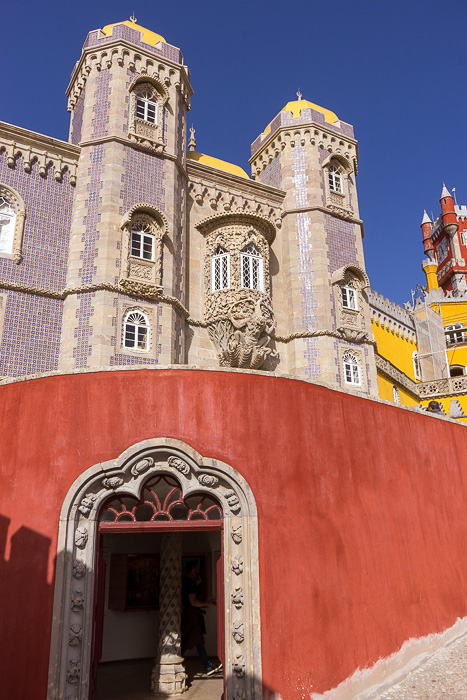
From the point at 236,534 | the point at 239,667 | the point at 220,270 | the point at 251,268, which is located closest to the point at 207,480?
the point at 236,534

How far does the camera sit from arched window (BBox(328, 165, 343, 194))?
20.6 metres

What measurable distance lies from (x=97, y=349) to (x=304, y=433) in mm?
7775

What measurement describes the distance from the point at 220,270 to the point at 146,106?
5.43 meters

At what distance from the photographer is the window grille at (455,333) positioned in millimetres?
34250

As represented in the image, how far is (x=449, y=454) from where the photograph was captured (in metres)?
11.3

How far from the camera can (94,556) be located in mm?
6961

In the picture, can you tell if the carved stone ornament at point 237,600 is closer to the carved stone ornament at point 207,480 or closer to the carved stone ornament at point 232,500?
the carved stone ornament at point 232,500

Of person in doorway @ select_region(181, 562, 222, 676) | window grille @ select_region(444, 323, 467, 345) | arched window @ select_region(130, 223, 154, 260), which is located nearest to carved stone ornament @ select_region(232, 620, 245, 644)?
person in doorway @ select_region(181, 562, 222, 676)

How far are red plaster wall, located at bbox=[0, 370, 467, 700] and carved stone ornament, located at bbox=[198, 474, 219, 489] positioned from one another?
0.96ft

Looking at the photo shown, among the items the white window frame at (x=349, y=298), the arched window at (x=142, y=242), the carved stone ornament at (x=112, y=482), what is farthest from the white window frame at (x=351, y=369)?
the carved stone ornament at (x=112, y=482)

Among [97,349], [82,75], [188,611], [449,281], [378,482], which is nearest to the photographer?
[378,482]

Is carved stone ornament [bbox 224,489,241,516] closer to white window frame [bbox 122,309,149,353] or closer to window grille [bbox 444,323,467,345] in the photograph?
white window frame [bbox 122,309,149,353]

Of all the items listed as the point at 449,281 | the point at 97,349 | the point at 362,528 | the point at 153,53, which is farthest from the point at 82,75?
the point at 449,281

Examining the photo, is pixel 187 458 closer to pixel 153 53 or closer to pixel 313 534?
pixel 313 534
